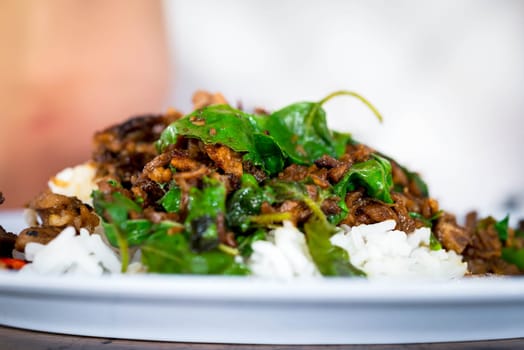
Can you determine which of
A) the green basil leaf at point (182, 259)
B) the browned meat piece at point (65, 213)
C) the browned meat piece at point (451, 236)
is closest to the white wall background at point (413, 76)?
the browned meat piece at point (451, 236)

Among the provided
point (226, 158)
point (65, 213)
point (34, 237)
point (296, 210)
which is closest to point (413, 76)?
point (226, 158)

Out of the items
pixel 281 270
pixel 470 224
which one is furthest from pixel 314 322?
pixel 470 224

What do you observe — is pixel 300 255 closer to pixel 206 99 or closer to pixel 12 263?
pixel 12 263

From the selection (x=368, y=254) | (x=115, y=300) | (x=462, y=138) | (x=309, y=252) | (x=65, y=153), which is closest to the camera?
(x=115, y=300)

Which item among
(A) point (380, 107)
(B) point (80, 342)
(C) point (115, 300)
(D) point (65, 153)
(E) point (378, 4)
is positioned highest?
(E) point (378, 4)

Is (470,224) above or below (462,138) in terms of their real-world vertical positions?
below

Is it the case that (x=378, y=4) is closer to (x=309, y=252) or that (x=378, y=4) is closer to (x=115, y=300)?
(x=309, y=252)

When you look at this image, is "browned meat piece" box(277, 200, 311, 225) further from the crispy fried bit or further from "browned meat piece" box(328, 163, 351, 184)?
the crispy fried bit

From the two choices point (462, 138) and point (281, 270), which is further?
point (462, 138)
